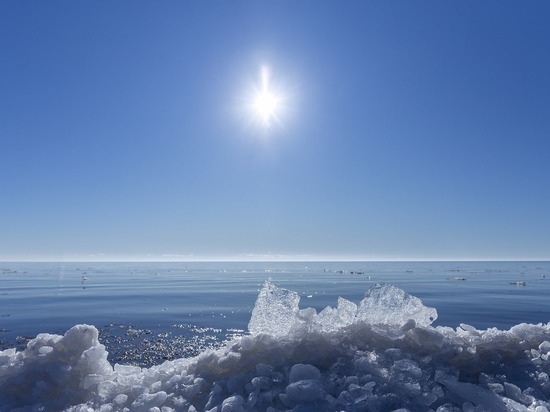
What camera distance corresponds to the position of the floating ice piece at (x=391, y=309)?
648 centimetres

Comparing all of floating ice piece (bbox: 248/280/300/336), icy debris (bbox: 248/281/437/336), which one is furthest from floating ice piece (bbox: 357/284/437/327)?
floating ice piece (bbox: 248/280/300/336)

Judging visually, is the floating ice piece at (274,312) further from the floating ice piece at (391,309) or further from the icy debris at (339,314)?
the floating ice piece at (391,309)

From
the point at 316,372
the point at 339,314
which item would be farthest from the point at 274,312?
the point at 316,372

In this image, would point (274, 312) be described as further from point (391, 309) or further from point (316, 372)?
point (391, 309)

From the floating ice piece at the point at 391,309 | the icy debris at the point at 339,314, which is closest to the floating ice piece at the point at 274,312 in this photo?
the icy debris at the point at 339,314

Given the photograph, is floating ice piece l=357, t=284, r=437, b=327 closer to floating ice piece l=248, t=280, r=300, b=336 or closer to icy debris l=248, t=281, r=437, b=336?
icy debris l=248, t=281, r=437, b=336

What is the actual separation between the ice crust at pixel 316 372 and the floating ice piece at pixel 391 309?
4 centimetres

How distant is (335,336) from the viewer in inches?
234

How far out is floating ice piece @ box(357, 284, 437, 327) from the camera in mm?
6477

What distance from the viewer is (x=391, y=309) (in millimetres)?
6805

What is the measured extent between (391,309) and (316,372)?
232 cm

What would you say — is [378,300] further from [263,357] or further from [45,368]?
[45,368]

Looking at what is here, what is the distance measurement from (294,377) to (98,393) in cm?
295

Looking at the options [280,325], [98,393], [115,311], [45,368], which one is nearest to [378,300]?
[280,325]
